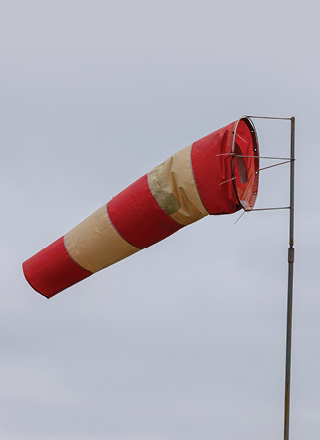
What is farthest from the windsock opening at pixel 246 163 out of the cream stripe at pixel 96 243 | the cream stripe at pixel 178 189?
the cream stripe at pixel 96 243

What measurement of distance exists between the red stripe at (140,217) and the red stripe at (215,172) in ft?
2.82

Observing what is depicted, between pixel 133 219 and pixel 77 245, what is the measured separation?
1.20m

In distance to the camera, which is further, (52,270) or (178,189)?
(52,270)

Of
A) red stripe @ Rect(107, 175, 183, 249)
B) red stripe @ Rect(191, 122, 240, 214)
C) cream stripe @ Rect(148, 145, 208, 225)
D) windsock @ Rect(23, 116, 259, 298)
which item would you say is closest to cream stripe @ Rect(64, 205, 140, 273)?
windsock @ Rect(23, 116, 259, 298)

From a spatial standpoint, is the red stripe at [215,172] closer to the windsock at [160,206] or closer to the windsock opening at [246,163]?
the windsock at [160,206]

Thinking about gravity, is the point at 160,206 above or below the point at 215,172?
below

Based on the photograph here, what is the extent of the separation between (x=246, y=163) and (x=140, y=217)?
198cm

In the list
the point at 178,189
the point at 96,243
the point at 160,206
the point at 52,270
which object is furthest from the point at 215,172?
the point at 52,270

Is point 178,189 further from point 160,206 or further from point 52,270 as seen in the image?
point 52,270

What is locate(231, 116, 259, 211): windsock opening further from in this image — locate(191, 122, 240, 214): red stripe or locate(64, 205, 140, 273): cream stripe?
locate(64, 205, 140, 273): cream stripe

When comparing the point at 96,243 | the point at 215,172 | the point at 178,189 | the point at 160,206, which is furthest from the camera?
the point at 96,243

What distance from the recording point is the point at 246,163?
12.6m

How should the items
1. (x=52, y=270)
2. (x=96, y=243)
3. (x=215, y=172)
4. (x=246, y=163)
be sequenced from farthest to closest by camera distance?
(x=52, y=270)
(x=96, y=243)
(x=246, y=163)
(x=215, y=172)

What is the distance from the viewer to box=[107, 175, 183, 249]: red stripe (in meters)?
12.5
